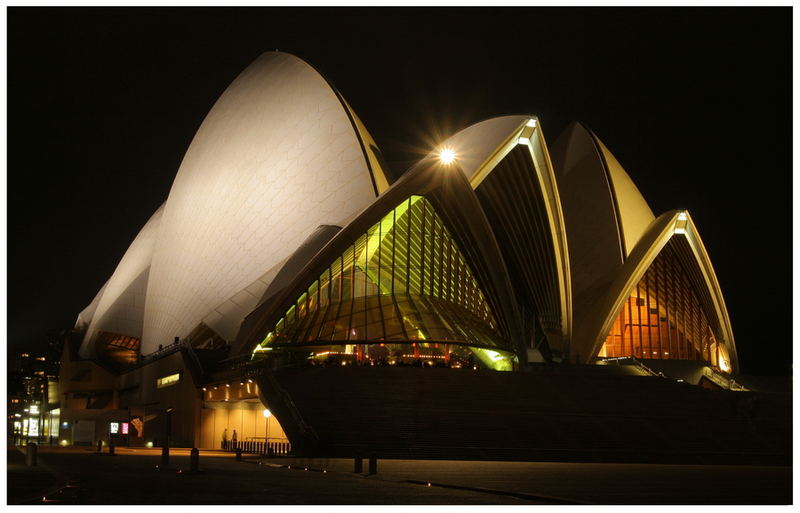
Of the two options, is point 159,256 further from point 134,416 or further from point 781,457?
point 781,457

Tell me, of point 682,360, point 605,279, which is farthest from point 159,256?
point 682,360

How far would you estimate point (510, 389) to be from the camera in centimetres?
2372

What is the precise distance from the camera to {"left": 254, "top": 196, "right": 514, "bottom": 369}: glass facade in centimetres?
2836

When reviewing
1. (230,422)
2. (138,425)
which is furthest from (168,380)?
(138,425)

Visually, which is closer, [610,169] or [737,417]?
[737,417]

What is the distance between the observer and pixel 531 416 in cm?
2192

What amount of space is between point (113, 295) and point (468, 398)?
81.8 feet

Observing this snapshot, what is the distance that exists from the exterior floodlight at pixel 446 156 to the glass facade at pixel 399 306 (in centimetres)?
223

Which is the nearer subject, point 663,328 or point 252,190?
point 252,190

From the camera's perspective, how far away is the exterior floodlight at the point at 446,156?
92.1ft

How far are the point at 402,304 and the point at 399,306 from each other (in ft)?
0.67

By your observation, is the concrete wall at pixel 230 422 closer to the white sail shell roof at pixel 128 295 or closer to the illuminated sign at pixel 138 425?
the illuminated sign at pixel 138 425

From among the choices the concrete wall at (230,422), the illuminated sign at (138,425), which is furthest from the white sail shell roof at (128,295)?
the concrete wall at (230,422)

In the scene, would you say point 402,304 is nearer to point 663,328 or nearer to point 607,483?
point 663,328
